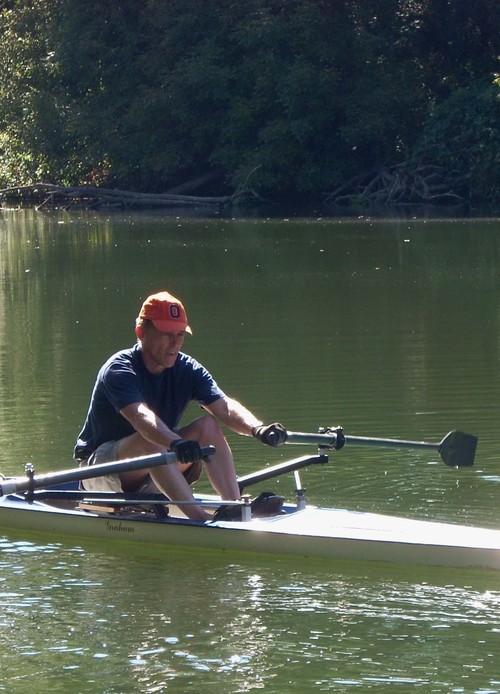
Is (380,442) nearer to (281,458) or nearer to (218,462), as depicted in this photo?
(218,462)

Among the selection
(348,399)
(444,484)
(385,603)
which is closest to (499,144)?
(348,399)

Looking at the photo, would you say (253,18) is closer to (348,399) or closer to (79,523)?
(348,399)

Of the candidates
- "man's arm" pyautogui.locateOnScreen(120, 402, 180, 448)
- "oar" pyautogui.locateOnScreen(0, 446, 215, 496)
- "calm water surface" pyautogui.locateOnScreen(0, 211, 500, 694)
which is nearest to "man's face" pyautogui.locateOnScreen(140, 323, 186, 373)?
"man's arm" pyautogui.locateOnScreen(120, 402, 180, 448)

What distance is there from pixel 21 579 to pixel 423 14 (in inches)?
1378

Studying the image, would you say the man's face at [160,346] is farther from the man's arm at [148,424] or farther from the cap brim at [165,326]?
the man's arm at [148,424]

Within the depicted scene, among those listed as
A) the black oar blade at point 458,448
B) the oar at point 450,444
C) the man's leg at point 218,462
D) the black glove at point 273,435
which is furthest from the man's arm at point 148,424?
the black oar blade at point 458,448

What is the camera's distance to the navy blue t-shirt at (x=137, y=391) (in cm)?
730

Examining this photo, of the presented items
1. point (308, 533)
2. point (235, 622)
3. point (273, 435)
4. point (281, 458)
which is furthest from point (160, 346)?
point (281, 458)

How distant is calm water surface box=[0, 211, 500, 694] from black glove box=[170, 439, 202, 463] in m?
0.62

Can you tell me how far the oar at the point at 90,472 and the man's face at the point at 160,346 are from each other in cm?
49

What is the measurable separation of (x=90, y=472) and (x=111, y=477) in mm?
562

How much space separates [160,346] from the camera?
7.27 meters

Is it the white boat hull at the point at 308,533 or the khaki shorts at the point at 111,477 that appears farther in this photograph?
the khaki shorts at the point at 111,477

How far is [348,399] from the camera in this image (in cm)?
1141
